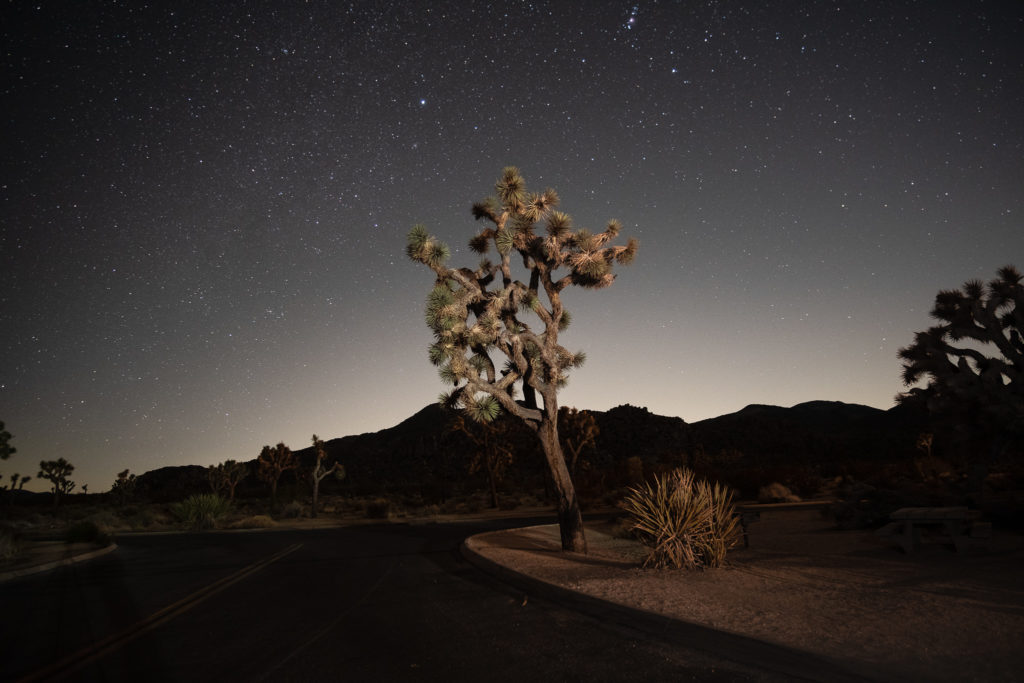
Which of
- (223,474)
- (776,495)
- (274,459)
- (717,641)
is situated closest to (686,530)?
(717,641)

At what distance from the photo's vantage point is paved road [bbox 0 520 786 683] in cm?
507

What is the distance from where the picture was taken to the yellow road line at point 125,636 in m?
5.33

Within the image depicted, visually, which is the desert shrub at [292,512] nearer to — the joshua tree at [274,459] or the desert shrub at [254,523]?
the desert shrub at [254,523]

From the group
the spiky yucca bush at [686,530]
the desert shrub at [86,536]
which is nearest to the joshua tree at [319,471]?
the desert shrub at [86,536]

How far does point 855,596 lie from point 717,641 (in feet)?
A: 8.17

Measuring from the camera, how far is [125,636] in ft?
21.5

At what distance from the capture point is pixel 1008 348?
17109 millimetres

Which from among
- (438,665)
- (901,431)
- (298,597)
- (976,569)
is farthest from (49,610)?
(901,431)

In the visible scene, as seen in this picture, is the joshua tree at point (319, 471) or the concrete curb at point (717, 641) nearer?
the concrete curb at point (717, 641)

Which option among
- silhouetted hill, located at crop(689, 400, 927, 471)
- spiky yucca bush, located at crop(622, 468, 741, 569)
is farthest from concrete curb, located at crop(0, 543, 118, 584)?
silhouetted hill, located at crop(689, 400, 927, 471)

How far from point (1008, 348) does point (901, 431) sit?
6034 cm

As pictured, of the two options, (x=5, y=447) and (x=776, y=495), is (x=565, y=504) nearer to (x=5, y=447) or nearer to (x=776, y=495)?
(x=776, y=495)

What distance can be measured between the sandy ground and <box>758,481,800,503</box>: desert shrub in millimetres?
16833

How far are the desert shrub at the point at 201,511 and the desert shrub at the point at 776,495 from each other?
88.5 ft
